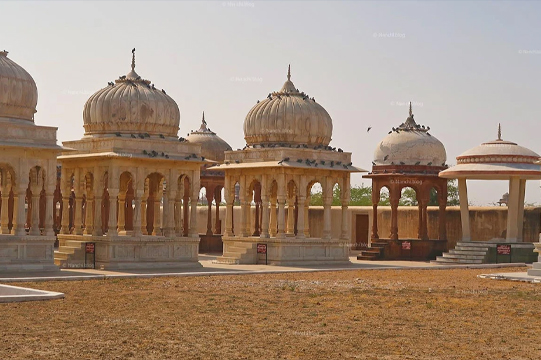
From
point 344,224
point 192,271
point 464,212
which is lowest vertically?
point 192,271

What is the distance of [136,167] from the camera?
108 ft

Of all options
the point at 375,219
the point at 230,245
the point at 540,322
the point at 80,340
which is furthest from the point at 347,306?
the point at 375,219

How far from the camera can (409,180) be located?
143ft

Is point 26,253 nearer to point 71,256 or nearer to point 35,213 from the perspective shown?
point 35,213

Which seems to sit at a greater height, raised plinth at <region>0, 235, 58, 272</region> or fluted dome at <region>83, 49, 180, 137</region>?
fluted dome at <region>83, 49, 180, 137</region>

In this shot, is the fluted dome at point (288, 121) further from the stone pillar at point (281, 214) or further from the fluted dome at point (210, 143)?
the fluted dome at point (210, 143)

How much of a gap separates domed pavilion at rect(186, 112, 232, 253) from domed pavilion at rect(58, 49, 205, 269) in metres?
11.7

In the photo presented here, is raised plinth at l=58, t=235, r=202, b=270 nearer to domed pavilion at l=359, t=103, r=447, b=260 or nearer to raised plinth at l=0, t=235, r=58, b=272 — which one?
raised plinth at l=0, t=235, r=58, b=272

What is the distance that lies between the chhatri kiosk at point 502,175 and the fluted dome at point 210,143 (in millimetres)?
13089

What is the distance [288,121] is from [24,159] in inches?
442

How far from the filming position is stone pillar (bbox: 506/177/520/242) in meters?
39.5

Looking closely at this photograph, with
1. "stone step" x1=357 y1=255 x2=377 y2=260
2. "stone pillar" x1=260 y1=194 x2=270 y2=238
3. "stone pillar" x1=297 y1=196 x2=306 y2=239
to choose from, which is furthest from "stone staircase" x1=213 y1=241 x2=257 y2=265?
"stone step" x1=357 y1=255 x2=377 y2=260

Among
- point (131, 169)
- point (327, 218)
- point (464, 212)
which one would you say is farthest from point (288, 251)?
point (464, 212)

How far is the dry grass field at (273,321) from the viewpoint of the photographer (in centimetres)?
1471
